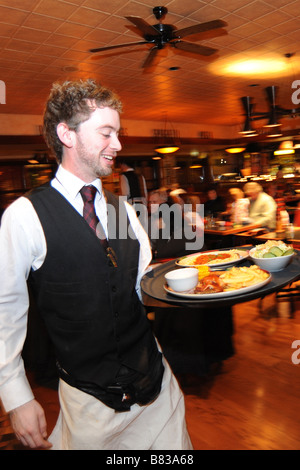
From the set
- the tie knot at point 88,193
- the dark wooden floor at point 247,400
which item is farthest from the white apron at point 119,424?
the dark wooden floor at point 247,400

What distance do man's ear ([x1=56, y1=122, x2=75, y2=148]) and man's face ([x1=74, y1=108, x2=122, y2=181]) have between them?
0.02 meters

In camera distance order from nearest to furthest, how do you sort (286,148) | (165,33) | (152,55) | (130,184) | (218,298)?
(218,298) < (165,33) < (152,55) < (130,184) < (286,148)

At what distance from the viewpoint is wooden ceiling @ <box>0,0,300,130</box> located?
3.42 meters

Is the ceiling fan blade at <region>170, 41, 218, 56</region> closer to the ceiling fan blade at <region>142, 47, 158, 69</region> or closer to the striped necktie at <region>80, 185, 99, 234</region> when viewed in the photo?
the ceiling fan blade at <region>142, 47, 158, 69</region>

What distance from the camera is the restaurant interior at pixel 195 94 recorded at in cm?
237

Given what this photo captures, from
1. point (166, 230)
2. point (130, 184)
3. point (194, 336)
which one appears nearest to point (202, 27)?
point (166, 230)

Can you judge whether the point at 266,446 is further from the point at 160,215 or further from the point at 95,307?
the point at 160,215

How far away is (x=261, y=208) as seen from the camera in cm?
643

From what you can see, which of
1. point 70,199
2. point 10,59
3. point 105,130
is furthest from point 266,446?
point 10,59

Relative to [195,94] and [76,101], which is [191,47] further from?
[195,94]

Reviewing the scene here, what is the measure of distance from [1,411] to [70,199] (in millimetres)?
2275

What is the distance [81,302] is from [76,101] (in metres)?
0.65

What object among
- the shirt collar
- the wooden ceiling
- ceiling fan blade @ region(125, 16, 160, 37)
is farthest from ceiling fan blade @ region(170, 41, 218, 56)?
the shirt collar

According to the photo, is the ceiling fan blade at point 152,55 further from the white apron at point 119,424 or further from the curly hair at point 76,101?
the white apron at point 119,424
